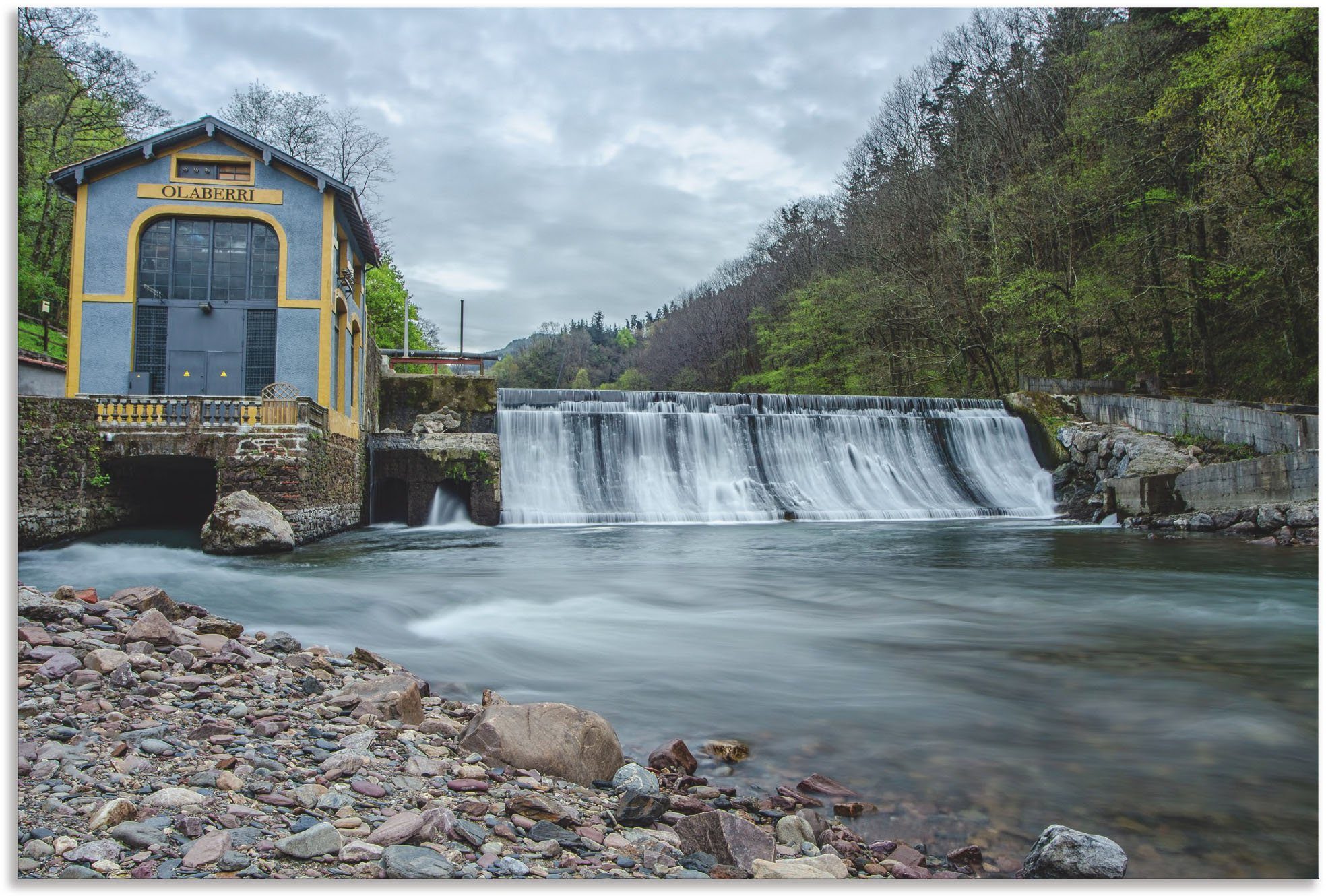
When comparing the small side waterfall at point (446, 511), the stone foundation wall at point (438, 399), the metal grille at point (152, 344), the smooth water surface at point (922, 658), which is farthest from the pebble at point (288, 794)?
the stone foundation wall at point (438, 399)

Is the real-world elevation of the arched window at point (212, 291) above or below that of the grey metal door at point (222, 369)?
above

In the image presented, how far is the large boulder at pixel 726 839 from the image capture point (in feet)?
8.25

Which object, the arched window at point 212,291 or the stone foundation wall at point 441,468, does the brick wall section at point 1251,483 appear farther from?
the arched window at point 212,291

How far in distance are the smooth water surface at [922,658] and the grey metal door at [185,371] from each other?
19.2 feet

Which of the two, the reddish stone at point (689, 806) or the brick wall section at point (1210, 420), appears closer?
the reddish stone at point (689, 806)

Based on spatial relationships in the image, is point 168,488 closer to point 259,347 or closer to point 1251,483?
point 259,347

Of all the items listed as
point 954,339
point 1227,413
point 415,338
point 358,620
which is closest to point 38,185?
point 415,338

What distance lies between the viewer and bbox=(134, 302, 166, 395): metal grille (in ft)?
56.3

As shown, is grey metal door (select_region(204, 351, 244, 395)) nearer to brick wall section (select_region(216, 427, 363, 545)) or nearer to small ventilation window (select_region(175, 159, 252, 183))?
small ventilation window (select_region(175, 159, 252, 183))

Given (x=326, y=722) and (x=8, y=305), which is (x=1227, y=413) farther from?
(x=8, y=305)

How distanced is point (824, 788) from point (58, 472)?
1356 centimetres

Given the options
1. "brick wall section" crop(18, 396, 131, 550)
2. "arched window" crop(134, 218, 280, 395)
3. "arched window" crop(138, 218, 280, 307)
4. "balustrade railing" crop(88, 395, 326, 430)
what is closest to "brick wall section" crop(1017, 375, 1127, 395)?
"balustrade railing" crop(88, 395, 326, 430)

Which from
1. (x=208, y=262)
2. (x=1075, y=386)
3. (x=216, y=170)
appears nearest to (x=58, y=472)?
(x=208, y=262)

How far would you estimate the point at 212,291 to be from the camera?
17.5 metres
